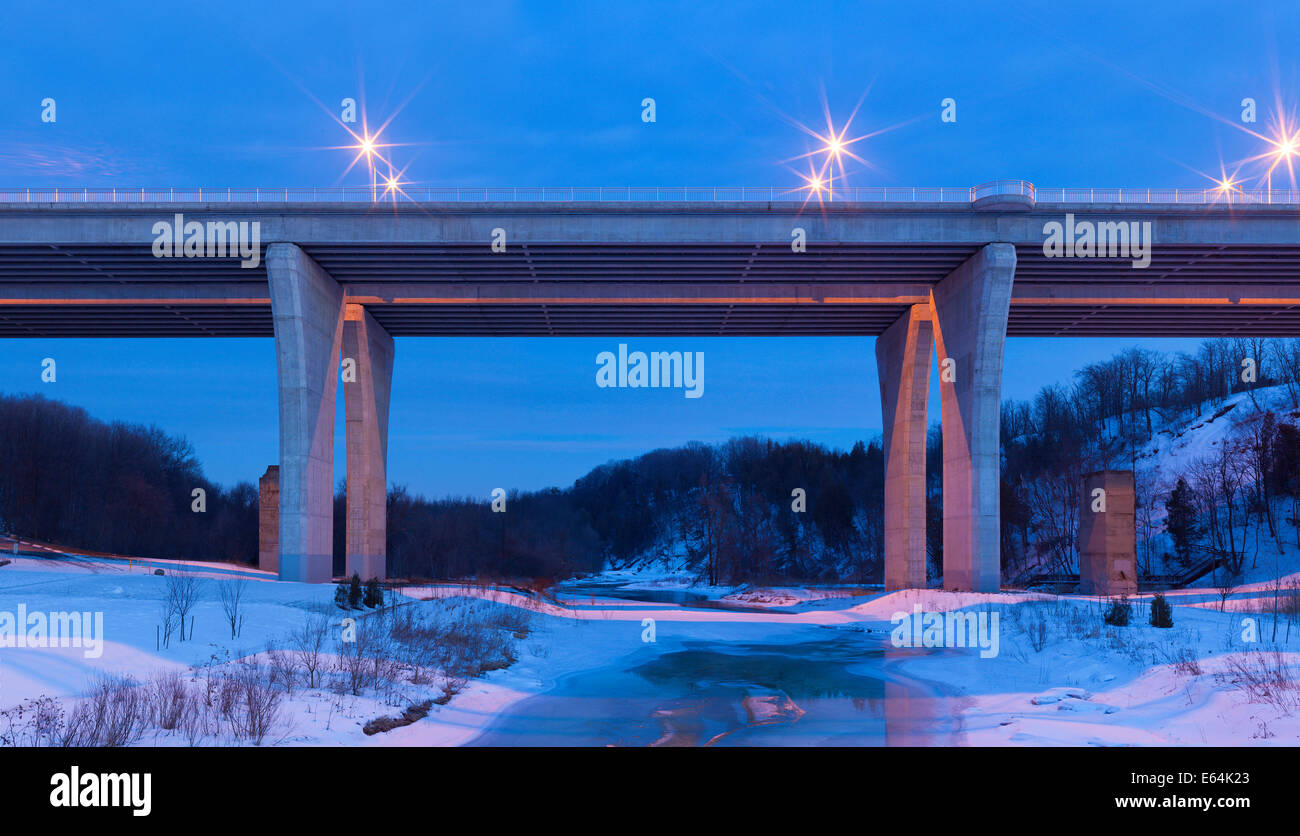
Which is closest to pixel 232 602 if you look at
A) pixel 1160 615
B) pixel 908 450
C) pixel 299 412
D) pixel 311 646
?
pixel 311 646

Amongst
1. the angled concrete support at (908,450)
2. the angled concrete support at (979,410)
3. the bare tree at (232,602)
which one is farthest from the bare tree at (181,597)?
the angled concrete support at (908,450)

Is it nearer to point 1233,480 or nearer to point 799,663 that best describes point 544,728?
point 799,663

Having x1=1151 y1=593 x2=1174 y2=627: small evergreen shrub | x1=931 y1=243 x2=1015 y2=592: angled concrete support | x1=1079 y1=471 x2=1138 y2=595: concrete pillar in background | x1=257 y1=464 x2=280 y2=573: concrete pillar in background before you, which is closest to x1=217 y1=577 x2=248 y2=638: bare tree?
x1=257 y1=464 x2=280 y2=573: concrete pillar in background

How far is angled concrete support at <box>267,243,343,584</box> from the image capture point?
36.9 metres

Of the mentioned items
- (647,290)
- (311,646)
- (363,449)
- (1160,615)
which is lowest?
(1160,615)

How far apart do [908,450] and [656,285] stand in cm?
1545

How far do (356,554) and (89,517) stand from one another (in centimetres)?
4833

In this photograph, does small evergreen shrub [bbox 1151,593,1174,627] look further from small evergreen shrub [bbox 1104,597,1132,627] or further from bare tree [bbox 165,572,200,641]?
bare tree [bbox 165,572,200,641]

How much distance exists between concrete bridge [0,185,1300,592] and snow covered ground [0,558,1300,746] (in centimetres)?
845

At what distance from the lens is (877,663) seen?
848 inches

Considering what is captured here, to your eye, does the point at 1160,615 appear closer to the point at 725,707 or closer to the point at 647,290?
the point at 725,707

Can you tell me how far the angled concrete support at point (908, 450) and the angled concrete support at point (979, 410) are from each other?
5.46 meters

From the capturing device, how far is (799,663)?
21625mm
